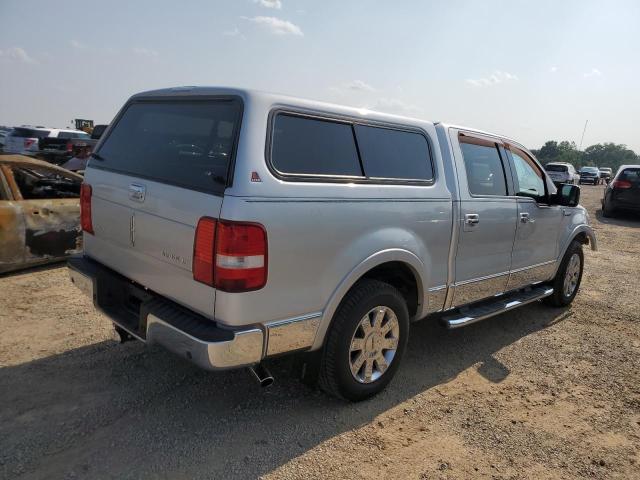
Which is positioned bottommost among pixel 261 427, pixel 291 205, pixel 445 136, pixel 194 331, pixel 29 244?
pixel 261 427

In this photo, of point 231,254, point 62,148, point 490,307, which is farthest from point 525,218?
point 62,148

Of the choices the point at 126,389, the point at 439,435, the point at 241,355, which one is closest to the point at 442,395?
the point at 439,435

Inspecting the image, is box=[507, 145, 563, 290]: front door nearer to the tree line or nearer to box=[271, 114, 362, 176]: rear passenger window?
box=[271, 114, 362, 176]: rear passenger window

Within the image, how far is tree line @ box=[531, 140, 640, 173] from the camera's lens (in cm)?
10631

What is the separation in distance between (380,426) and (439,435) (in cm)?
36

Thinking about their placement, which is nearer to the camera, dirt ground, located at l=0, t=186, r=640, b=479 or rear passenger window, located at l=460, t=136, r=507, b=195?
dirt ground, located at l=0, t=186, r=640, b=479

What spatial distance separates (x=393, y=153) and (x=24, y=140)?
712 inches

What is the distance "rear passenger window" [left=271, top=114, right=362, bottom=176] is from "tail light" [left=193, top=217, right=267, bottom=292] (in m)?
0.43

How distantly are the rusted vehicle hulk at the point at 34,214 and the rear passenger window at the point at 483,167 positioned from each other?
4.39m

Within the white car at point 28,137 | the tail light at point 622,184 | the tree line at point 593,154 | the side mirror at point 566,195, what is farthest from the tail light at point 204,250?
the tree line at point 593,154

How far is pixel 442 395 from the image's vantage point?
3.53 metres

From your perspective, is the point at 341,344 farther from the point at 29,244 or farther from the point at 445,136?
the point at 29,244

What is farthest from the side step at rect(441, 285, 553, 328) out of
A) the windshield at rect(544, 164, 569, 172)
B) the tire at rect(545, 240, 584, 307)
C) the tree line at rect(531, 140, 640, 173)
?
the tree line at rect(531, 140, 640, 173)

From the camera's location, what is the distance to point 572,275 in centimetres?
564
